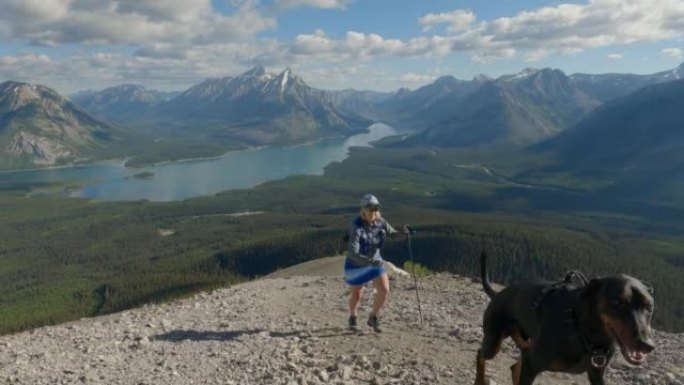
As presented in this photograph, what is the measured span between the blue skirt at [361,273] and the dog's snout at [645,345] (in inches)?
321

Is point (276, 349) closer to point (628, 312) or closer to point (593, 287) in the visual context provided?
point (593, 287)

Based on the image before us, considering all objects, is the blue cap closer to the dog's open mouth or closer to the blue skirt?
the blue skirt

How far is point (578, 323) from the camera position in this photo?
21.6 feet

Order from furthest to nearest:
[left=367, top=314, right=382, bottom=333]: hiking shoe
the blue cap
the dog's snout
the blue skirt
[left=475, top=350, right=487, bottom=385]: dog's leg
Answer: [left=367, top=314, right=382, bottom=333]: hiking shoe
the blue skirt
the blue cap
[left=475, top=350, right=487, bottom=385]: dog's leg
the dog's snout

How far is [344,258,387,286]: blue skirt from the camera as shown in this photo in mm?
13602

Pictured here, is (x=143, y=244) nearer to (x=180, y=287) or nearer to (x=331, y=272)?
(x=180, y=287)

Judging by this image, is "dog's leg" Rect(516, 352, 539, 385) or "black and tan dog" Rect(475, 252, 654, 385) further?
"dog's leg" Rect(516, 352, 539, 385)

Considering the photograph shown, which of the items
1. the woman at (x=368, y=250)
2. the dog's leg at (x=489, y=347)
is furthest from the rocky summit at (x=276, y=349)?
the dog's leg at (x=489, y=347)

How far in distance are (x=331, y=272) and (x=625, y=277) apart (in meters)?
22.8

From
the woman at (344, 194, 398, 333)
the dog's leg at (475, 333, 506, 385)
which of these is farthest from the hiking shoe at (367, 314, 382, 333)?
the dog's leg at (475, 333, 506, 385)

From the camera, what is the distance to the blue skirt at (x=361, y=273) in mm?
13602

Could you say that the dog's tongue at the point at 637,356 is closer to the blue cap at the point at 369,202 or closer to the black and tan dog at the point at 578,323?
the black and tan dog at the point at 578,323

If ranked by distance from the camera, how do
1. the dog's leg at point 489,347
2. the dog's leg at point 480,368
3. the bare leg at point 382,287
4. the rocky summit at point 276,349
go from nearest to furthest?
the dog's leg at point 489,347
the dog's leg at point 480,368
the rocky summit at point 276,349
the bare leg at point 382,287

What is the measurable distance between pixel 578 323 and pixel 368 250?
7.54 m
